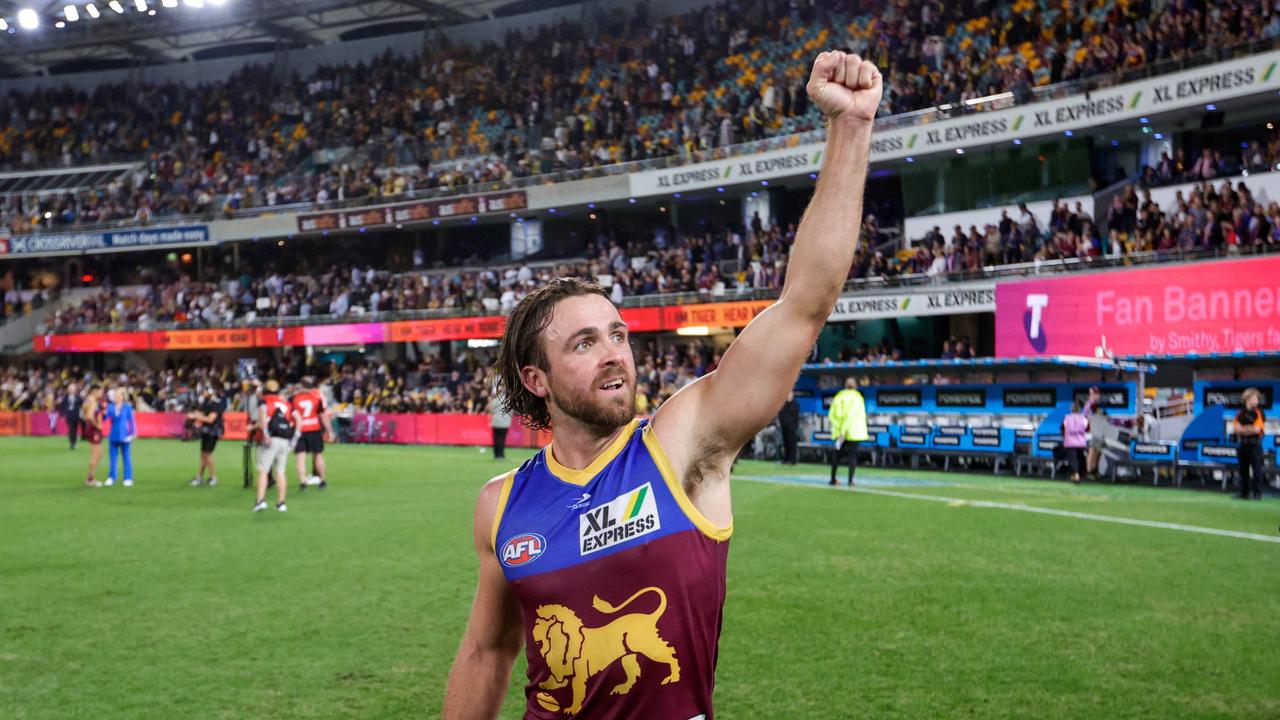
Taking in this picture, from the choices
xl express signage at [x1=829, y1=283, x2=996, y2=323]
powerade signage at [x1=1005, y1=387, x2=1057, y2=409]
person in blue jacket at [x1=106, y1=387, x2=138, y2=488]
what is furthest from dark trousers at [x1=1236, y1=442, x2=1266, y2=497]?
person in blue jacket at [x1=106, y1=387, x2=138, y2=488]

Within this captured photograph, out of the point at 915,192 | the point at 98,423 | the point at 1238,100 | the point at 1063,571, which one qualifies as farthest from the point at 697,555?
the point at 915,192

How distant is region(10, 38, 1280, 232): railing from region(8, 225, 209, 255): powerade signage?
1.46 feet

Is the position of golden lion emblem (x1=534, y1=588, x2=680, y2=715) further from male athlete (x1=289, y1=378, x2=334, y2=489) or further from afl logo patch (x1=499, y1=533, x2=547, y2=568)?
male athlete (x1=289, y1=378, x2=334, y2=489)

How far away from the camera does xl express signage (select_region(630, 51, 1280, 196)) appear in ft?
83.4

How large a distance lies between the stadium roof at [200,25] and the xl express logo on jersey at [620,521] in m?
51.6

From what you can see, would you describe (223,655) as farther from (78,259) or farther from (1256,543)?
(78,259)

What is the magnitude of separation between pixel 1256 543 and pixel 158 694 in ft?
38.2

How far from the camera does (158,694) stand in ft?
23.3

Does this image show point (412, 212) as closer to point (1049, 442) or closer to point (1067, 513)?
point (1049, 442)

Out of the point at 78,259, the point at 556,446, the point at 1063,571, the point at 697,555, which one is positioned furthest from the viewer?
the point at 78,259

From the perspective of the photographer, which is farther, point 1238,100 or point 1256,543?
point 1238,100

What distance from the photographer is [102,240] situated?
173ft

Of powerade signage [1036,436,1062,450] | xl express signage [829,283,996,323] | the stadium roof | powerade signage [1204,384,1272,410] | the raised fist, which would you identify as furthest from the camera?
the stadium roof

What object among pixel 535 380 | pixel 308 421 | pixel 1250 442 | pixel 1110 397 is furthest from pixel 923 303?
pixel 535 380
